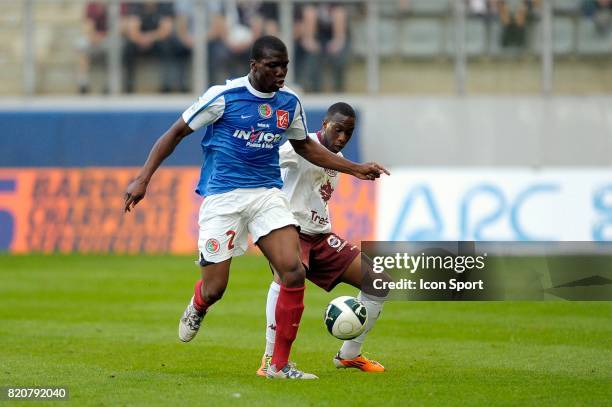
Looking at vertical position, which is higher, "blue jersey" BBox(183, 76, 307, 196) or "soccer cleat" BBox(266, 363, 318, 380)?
"blue jersey" BBox(183, 76, 307, 196)

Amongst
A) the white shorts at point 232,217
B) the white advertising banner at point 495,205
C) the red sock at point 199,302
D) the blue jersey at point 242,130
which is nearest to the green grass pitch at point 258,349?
the red sock at point 199,302

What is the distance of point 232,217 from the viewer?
8812mm

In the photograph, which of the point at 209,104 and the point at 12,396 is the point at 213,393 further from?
the point at 209,104

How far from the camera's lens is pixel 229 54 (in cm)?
2447

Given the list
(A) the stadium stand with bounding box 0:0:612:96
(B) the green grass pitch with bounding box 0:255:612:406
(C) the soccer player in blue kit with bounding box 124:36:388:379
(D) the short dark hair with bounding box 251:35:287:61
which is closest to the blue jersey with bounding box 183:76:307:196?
(C) the soccer player in blue kit with bounding box 124:36:388:379

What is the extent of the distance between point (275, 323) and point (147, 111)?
15.3m

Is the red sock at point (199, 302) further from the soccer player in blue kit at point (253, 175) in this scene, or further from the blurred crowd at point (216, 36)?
the blurred crowd at point (216, 36)

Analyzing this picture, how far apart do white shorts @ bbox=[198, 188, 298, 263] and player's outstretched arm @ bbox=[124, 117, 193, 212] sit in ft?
1.76

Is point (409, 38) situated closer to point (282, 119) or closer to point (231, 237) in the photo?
point (282, 119)

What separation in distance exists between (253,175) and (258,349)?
2.40 m

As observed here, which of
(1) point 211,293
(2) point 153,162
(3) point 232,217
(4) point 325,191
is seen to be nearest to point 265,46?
(2) point 153,162

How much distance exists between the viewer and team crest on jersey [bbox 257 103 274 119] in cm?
871

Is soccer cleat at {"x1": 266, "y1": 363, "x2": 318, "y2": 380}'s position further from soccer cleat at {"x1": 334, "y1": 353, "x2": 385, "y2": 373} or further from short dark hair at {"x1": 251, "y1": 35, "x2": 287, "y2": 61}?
short dark hair at {"x1": 251, "y1": 35, "x2": 287, "y2": 61}

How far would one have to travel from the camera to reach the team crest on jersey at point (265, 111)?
8.71 m
